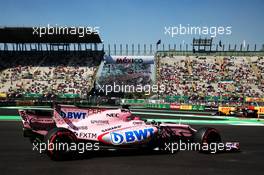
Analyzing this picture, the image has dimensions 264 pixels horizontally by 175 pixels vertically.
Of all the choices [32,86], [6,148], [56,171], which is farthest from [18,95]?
[56,171]

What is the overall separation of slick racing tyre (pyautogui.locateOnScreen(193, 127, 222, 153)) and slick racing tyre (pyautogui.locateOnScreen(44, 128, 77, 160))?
3.22m

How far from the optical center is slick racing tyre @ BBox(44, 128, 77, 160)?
7.99 meters

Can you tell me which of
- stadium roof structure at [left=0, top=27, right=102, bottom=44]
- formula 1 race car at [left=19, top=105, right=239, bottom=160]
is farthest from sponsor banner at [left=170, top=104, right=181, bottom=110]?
formula 1 race car at [left=19, top=105, right=239, bottom=160]

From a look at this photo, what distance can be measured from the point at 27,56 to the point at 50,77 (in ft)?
28.0

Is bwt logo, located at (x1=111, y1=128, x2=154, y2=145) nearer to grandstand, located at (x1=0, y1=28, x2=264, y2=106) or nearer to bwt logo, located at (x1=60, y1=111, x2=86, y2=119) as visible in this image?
bwt logo, located at (x1=60, y1=111, x2=86, y2=119)

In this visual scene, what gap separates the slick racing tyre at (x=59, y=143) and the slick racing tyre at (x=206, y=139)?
10.6 ft

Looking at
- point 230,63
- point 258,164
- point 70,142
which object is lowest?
point 258,164

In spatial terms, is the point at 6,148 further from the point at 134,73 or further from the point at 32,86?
the point at 134,73

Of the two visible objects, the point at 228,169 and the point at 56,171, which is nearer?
the point at 56,171

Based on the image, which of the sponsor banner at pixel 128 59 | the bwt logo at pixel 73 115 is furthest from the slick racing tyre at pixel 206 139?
the sponsor banner at pixel 128 59

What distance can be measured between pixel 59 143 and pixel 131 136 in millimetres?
1744

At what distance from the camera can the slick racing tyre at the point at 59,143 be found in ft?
26.2

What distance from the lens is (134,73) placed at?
64.1 metres

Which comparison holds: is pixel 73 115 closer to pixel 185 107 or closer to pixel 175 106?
pixel 185 107
